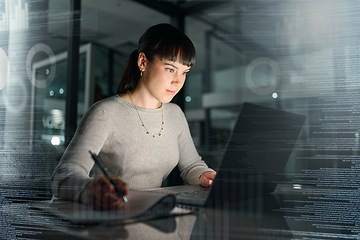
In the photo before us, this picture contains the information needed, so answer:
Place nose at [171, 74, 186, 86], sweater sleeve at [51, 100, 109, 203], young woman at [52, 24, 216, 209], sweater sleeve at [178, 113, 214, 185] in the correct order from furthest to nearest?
sweater sleeve at [178, 113, 214, 185]
nose at [171, 74, 186, 86]
young woman at [52, 24, 216, 209]
sweater sleeve at [51, 100, 109, 203]

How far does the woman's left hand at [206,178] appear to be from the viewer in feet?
2.56

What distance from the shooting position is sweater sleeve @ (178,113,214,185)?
2.75 feet

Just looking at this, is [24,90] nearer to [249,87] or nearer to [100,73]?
[249,87]

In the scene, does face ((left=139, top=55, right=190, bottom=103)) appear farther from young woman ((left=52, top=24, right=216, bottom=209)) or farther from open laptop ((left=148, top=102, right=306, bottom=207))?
open laptop ((left=148, top=102, right=306, bottom=207))

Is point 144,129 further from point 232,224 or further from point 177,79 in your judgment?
point 232,224

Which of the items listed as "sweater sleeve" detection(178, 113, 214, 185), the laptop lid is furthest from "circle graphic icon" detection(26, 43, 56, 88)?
the laptop lid

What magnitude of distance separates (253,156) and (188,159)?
10.8 inches

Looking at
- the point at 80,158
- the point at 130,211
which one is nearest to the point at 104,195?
the point at 130,211

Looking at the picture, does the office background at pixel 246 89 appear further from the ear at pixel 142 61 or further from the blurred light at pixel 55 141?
the ear at pixel 142 61

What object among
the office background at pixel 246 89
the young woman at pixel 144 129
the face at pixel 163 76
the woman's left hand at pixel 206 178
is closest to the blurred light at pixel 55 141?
the office background at pixel 246 89

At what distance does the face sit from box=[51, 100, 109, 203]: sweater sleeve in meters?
0.12

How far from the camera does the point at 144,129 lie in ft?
2.51

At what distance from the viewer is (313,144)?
0.68 metres

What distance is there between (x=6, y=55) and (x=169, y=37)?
1.13 ft
